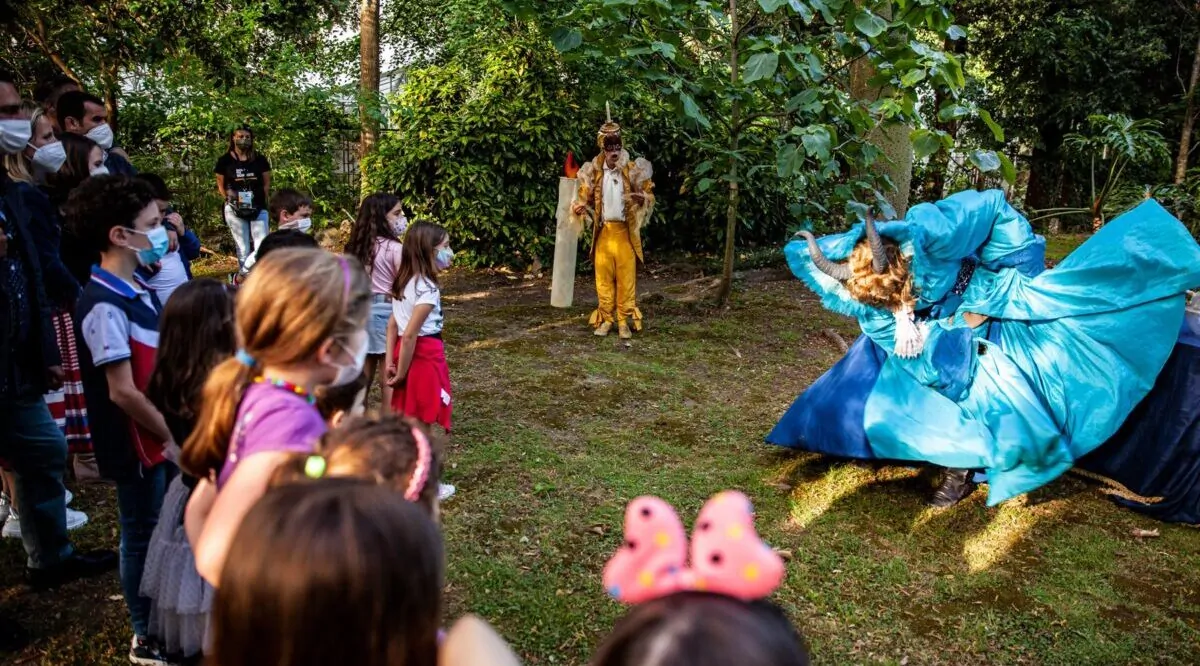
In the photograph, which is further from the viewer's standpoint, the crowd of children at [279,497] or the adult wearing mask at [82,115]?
the adult wearing mask at [82,115]

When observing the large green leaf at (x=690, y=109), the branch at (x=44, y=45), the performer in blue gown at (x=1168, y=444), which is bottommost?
the performer in blue gown at (x=1168, y=444)

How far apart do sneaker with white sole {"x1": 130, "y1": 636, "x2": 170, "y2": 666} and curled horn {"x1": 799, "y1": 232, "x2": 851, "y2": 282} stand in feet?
10.2

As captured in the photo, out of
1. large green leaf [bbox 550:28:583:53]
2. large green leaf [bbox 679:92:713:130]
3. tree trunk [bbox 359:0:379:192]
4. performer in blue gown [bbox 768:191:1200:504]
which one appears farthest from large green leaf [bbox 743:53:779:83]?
tree trunk [bbox 359:0:379:192]

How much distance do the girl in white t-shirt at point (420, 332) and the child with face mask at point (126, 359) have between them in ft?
3.95

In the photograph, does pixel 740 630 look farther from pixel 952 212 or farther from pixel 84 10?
pixel 84 10

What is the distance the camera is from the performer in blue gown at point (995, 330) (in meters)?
3.65

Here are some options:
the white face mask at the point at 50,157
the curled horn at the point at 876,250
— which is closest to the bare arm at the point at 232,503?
the white face mask at the point at 50,157

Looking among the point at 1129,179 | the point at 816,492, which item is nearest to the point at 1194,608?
the point at 816,492

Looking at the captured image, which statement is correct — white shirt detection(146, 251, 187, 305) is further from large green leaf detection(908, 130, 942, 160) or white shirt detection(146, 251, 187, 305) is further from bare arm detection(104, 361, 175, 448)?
large green leaf detection(908, 130, 942, 160)

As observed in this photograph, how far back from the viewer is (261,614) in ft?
3.50

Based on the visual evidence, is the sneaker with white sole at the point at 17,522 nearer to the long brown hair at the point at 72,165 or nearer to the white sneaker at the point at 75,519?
the white sneaker at the point at 75,519

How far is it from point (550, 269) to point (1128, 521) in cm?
649

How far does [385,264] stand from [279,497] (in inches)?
116

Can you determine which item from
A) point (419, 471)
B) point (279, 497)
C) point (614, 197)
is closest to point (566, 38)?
point (614, 197)
